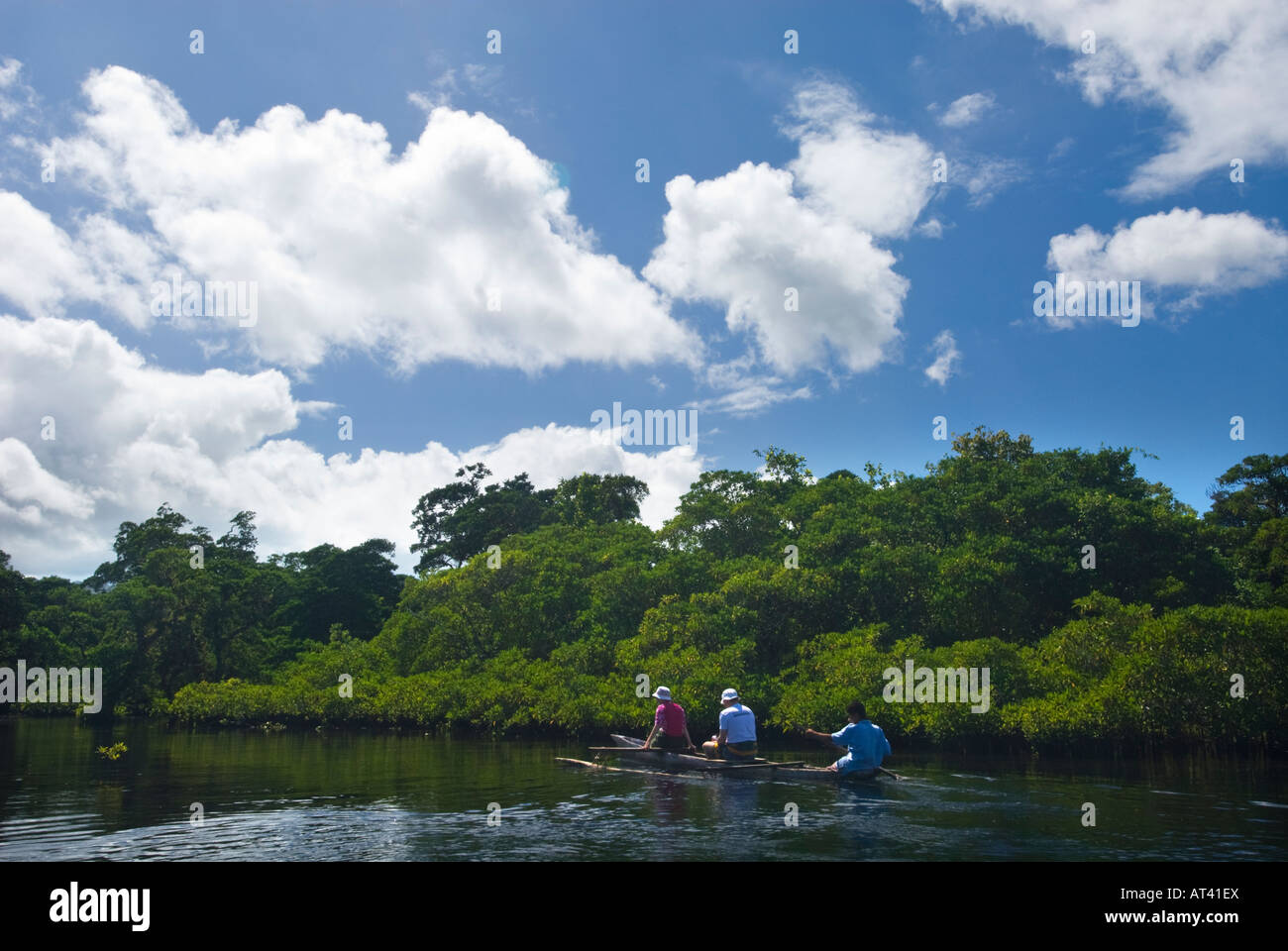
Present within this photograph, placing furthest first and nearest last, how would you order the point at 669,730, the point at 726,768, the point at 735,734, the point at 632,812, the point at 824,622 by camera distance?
the point at 824,622 < the point at 669,730 < the point at 735,734 < the point at 726,768 < the point at 632,812

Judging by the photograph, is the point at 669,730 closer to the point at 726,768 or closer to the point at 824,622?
the point at 726,768

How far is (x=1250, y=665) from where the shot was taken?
2086cm

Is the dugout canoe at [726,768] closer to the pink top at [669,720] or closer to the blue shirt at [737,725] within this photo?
the blue shirt at [737,725]

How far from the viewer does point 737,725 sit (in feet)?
57.7

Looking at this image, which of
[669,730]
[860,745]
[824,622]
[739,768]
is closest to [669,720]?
[669,730]

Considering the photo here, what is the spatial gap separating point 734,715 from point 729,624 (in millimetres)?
14571

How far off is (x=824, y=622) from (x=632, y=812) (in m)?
19.4

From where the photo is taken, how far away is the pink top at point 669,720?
759 inches

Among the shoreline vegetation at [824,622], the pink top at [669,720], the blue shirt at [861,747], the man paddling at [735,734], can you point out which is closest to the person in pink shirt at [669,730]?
the pink top at [669,720]

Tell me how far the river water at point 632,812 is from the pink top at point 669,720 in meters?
1.29

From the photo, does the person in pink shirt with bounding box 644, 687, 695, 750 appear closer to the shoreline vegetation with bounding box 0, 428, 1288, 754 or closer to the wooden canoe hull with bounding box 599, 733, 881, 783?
the wooden canoe hull with bounding box 599, 733, 881, 783

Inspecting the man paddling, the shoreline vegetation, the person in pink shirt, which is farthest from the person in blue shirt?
the shoreline vegetation
